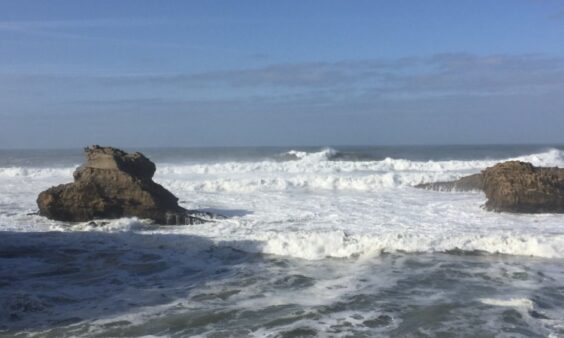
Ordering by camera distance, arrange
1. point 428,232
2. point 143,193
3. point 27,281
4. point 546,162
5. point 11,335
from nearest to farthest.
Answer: point 11,335 → point 27,281 → point 428,232 → point 143,193 → point 546,162

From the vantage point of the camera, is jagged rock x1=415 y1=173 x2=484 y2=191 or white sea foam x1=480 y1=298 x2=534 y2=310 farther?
jagged rock x1=415 y1=173 x2=484 y2=191

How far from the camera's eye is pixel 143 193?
12.7 meters

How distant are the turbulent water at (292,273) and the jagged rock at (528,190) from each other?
1.27 feet

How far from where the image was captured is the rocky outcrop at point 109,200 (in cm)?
1258

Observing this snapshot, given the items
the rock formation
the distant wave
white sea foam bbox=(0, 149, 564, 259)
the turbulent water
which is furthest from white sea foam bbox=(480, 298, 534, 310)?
the distant wave

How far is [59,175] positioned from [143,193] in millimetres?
15842

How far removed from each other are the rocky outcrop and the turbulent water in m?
0.42

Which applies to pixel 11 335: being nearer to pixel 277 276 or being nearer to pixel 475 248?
pixel 277 276

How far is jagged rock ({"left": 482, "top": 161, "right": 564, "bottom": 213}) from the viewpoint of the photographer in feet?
45.4

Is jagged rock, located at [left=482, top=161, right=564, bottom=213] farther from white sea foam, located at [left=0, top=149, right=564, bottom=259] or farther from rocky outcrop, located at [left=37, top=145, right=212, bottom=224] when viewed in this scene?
rocky outcrop, located at [left=37, top=145, right=212, bottom=224]

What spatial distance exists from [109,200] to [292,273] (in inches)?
226

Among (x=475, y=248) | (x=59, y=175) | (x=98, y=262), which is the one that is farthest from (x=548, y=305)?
(x=59, y=175)

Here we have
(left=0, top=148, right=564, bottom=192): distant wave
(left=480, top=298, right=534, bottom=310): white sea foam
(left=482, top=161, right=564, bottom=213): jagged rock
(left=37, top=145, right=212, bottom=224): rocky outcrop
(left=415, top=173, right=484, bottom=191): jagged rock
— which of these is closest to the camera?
(left=480, top=298, right=534, bottom=310): white sea foam

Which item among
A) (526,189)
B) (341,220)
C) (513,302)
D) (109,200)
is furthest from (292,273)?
(526,189)
